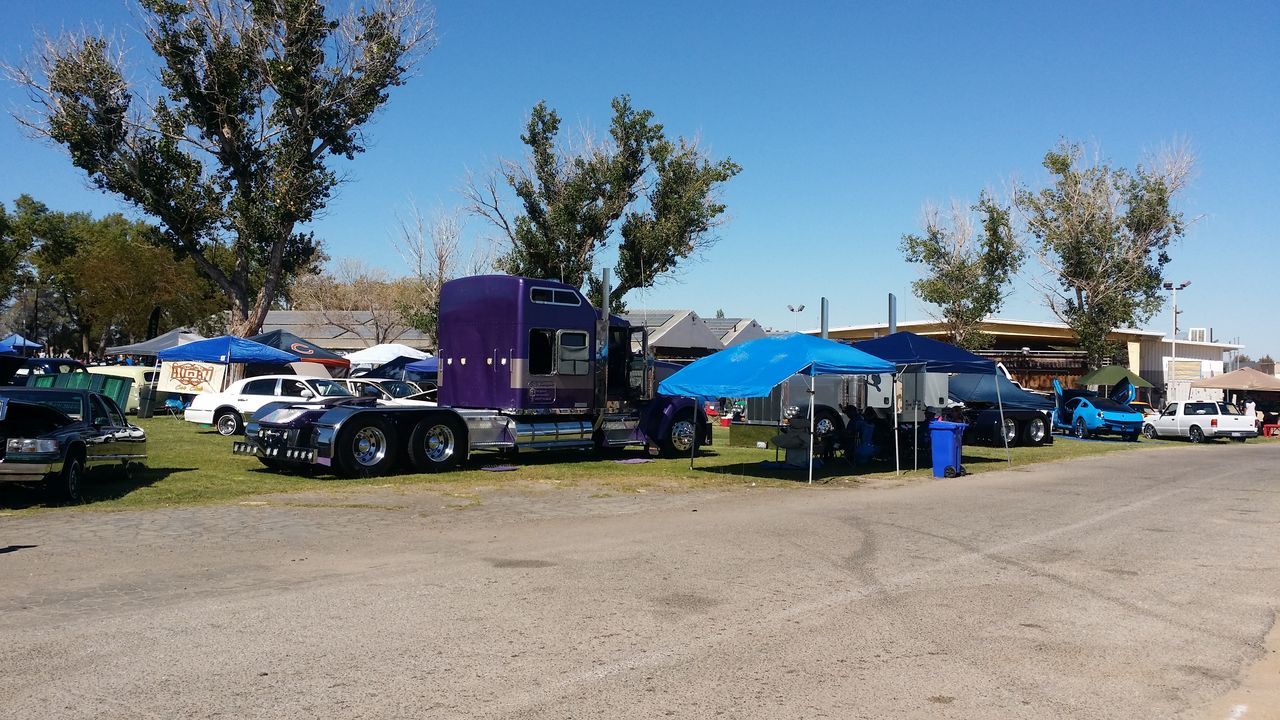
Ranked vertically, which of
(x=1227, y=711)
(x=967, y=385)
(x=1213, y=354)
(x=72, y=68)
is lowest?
(x=1227, y=711)

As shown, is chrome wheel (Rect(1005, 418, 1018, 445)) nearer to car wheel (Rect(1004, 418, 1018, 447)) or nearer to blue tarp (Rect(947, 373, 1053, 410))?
car wheel (Rect(1004, 418, 1018, 447))

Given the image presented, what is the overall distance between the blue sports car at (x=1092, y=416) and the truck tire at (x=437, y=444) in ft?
76.4

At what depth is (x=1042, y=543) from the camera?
10.5 m

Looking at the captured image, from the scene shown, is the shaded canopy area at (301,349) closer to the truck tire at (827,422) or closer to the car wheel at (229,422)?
the car wheel at (229,422)

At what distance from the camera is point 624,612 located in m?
7.09

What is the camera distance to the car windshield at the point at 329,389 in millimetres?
23719

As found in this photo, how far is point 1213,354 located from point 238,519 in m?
65.3

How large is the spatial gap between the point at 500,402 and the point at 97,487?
6.56 m

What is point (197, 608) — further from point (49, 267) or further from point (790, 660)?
point (49, 267)

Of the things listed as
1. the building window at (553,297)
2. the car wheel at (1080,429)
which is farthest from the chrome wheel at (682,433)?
the car wheel at (1080,429)

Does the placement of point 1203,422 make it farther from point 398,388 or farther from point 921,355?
point 398,388

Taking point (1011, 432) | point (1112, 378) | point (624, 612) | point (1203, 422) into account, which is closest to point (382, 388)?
point (1011, 432)

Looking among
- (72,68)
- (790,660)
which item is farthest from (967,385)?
(72,68)

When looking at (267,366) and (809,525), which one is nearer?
(809,525)
